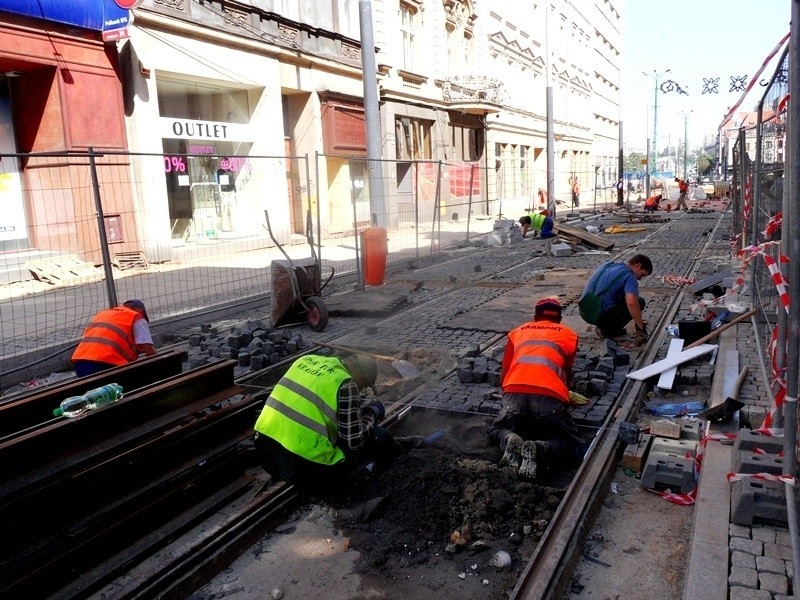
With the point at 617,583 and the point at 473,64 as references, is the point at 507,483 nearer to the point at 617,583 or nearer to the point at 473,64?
the point at 617,583

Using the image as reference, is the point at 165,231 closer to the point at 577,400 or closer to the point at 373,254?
the point at 373,254

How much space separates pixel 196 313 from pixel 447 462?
20.4ft

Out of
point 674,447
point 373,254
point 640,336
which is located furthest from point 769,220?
point 373,254

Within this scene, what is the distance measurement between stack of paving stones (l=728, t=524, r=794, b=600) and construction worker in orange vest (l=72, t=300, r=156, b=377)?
455cm

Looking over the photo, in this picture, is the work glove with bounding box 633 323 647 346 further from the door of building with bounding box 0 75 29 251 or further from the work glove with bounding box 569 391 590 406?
the door of building with bounding box 0 75 29 251

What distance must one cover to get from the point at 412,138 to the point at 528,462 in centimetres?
2530

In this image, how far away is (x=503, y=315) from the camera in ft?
30.9

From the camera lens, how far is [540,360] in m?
4.79

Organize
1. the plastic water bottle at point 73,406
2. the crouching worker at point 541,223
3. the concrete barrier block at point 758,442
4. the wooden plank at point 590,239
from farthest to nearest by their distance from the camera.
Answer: the crouching worker at point 541,223 → the wooden plank at point 590,239 → the plastic water bottle at point 73,406 → the concrete barrier block at point 758,442

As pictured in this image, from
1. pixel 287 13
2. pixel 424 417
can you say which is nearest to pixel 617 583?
pixel 424 417

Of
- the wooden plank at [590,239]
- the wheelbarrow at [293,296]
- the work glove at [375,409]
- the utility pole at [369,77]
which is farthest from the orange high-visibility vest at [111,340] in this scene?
the wooden plank at [590,239]

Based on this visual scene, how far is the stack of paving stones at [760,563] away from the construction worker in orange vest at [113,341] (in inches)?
179

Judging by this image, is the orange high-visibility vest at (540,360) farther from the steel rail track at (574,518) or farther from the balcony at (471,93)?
the balcony at (471,93)

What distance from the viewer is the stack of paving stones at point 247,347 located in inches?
286
